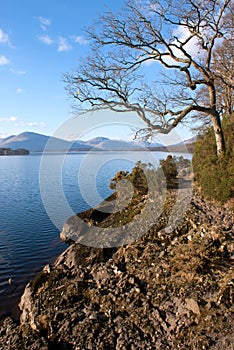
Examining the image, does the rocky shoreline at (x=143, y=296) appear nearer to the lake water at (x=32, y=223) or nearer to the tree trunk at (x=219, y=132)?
the lake water at (x=32, y=223)

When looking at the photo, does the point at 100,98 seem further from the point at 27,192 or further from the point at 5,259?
the point at 27,192

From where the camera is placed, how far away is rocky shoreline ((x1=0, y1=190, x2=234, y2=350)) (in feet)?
19.7

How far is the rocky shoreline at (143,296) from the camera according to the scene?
6.02 metres

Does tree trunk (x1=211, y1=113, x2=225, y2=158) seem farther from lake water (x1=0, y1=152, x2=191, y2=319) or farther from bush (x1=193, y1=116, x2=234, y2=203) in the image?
lake water (x1=0, y1=152, x2=191, y2=319)

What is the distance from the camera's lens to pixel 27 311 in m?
8.25

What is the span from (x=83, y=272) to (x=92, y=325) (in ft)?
8.21

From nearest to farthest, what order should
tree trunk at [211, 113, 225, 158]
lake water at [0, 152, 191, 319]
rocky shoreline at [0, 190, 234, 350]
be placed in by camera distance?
rocky shoreline at [0, 190, 234, 350] < lake water at [0, 152, 191, 319] < tree trunk at [211, 113, 225, 158]

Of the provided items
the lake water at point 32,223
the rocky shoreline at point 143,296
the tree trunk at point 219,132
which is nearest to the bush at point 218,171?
the tree trunk at point 219,132

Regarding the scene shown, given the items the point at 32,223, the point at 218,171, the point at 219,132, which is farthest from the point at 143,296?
the point at 32,223

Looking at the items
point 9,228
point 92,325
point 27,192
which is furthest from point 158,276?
point 27,192

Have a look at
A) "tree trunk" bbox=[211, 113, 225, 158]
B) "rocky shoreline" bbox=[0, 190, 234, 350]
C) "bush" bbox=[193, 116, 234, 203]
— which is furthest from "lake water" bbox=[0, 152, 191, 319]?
"tree trunk" bbox=[211, 113, 225, 158]

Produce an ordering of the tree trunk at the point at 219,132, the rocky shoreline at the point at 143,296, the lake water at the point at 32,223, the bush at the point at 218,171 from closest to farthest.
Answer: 1. the rocky shoreline at the point at 143,296
2. the bush at the point at 218,171
3. the lake water at the point at 32,223
4. the tree trunk at the point at 219,132

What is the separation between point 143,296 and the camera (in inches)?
282

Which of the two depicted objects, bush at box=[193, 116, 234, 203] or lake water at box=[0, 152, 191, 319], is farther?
lake water at box=[0, 152, 191, 319]
